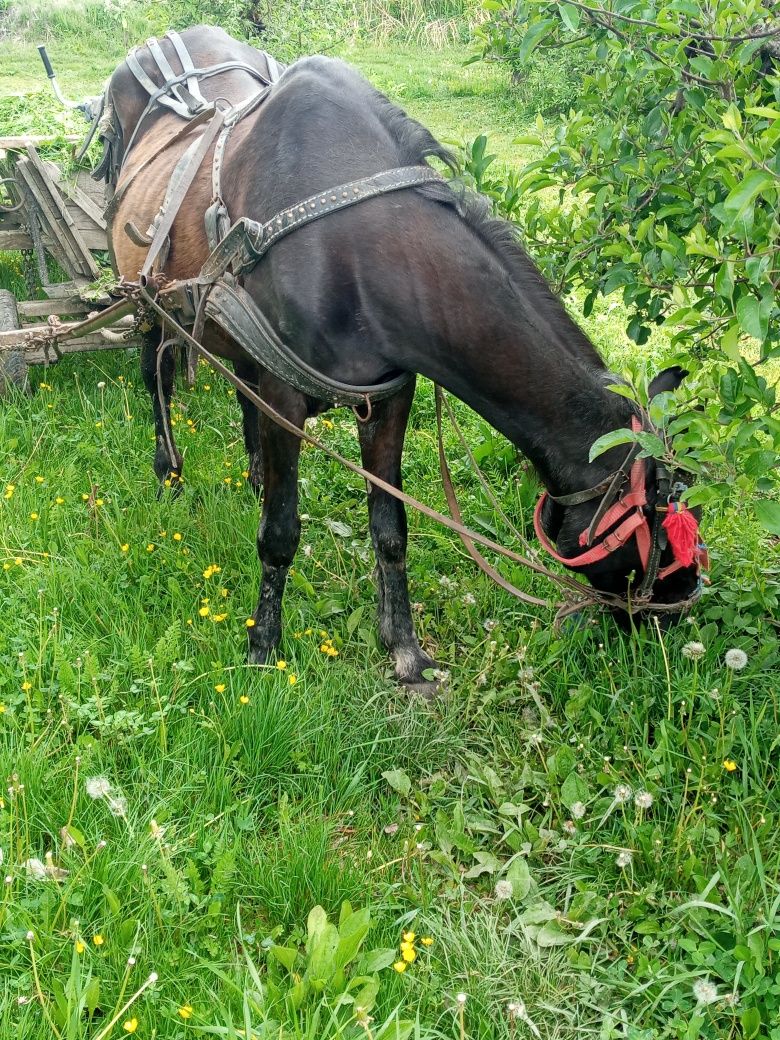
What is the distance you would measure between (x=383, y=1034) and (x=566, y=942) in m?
0.57

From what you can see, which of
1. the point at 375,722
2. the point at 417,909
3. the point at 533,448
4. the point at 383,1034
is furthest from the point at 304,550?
the point at 383,1034

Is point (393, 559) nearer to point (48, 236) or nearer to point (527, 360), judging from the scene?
point (527, 360)

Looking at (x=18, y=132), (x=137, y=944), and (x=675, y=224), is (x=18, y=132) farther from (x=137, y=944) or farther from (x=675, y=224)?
(x=137, y=944)

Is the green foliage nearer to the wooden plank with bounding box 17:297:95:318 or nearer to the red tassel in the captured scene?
the red tassel

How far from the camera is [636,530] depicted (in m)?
2.55

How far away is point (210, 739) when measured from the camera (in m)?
2.76

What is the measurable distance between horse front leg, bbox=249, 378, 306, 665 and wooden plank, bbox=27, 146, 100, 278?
2712mm

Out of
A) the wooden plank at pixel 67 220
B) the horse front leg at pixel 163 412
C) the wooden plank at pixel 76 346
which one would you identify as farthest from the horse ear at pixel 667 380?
the wooden plank at pixel 67 220

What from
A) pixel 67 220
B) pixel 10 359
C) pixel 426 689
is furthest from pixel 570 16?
pixel 67 220

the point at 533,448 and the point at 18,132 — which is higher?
the point at 18,132

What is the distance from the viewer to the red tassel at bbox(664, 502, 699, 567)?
2361 millimetres

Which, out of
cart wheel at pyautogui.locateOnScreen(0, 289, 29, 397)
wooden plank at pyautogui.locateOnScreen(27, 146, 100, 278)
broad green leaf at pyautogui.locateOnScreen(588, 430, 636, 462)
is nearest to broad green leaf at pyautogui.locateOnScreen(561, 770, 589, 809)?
broad green leaf at pyautogui.locateOnScreen(588, 430, 636, 462)

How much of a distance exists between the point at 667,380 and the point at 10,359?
11.6ft

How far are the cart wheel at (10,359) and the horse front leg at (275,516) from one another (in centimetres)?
219
